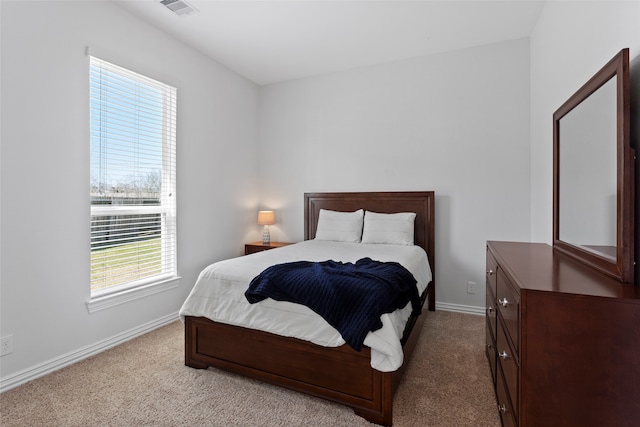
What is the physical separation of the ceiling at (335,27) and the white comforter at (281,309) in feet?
6.91

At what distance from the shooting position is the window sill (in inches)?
99.7

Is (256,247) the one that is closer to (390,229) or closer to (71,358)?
(390,229)

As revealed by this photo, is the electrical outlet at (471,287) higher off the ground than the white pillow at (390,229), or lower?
lower

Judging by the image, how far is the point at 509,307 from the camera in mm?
1434

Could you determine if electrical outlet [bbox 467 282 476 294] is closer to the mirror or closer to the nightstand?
the mirror

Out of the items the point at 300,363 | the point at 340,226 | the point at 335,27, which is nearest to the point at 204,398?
the point at 300,363

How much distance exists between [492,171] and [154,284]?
3523mm

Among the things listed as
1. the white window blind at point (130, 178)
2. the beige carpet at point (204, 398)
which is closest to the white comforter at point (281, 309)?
the beige carpet at point (204, 398)

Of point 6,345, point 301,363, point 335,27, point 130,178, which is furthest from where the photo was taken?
point 335,27

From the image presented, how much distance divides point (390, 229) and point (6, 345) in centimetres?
310

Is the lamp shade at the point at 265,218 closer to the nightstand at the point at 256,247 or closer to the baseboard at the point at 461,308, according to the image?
the nightstand at the point at 256,247

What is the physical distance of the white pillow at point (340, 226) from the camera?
141 inches

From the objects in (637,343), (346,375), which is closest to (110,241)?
(346,375)

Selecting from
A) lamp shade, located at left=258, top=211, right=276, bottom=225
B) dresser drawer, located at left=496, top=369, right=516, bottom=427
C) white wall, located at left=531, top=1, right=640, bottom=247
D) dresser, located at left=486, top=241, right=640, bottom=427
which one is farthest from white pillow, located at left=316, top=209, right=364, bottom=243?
dresser, located at left=486, top=241, right=640, bottom=427
